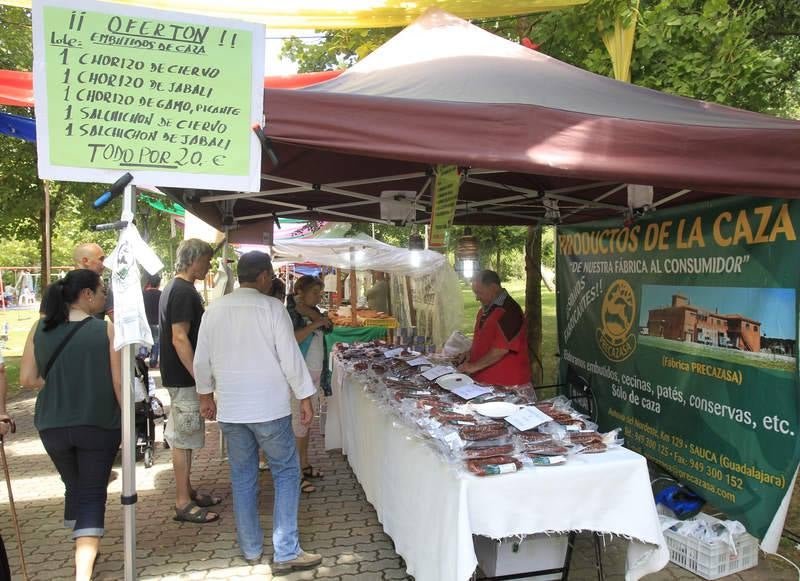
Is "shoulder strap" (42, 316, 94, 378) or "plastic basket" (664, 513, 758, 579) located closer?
"shoulder strap" (42, 316, 94, 378)

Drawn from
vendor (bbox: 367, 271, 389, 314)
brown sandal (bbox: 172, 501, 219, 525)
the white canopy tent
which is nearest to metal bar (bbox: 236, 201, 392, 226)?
brown sandal (bbox: 172, 501, 219, 525)

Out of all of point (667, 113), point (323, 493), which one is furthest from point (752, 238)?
point (323, 493)

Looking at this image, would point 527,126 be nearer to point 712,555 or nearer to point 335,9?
point 712,555

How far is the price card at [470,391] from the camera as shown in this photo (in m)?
3.30

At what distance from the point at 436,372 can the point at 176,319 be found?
184 centimetres

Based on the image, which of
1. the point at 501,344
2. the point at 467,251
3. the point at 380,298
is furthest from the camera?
the point at 380,298

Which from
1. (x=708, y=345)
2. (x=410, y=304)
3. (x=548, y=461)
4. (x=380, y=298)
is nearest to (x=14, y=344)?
(x=380, y=298)

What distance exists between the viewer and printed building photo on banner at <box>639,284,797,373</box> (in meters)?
3.16

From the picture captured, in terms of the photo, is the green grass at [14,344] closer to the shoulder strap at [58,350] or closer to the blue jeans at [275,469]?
the shoulder strap at [58,350]

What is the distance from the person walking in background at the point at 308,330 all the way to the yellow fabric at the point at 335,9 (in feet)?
8.66

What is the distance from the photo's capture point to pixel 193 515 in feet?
13.4

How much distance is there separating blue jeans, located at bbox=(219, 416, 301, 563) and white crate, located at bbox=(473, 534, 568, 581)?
1.14m

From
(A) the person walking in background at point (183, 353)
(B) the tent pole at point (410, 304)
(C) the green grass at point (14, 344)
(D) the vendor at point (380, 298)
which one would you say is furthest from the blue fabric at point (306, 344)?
(D) the vendor at point (380, 298)

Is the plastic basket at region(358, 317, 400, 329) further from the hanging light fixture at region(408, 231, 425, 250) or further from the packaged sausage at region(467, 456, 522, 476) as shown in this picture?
the packaged sausage at region(467, 456, 522, 476)
